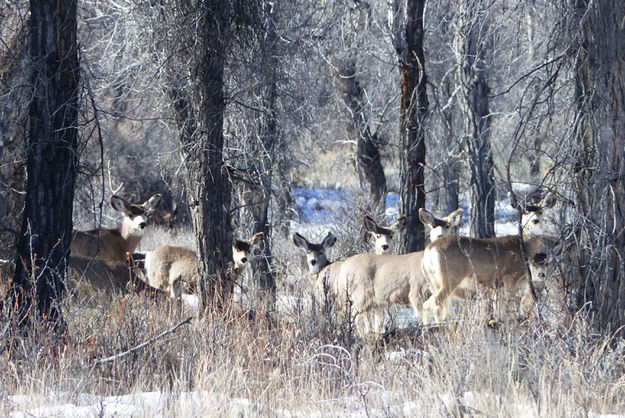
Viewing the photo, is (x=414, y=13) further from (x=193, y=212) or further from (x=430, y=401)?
(x=430, y=401)

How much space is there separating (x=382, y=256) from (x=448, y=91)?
10578mm

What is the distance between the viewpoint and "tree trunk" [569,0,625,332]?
7.18 meters

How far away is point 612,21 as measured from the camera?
7.19 m

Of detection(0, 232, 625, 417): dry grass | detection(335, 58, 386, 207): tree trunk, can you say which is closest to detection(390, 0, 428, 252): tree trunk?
detection(335, 58, 386, 207): tree trunk

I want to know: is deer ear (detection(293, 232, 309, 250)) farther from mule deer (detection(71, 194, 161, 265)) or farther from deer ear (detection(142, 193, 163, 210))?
deer ear (detection(142, 193, 163, 210))

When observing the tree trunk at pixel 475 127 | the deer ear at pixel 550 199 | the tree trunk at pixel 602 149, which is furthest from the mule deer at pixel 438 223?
the tree trunk at pixel 602 149

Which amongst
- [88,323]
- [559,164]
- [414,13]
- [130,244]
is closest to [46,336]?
[88,323]

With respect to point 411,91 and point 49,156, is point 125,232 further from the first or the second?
point 49,156

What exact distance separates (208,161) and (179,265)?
4.41 m

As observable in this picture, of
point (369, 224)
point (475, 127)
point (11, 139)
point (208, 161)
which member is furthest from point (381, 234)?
point (11, 139)

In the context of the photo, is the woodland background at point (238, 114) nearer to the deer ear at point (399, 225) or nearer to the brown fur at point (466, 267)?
the deer ear at point (399, 225)

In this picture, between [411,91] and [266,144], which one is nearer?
[411,91]

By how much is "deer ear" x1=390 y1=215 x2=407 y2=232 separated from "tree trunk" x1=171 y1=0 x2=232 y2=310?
4363 mm

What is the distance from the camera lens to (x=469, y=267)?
1186cm
